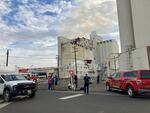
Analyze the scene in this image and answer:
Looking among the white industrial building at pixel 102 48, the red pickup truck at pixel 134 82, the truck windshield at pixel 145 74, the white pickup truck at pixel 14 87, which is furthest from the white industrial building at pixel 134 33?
the white industrial building at pixel 102 48

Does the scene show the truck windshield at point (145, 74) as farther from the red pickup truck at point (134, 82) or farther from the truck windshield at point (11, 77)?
the truck windshield at point (11, 77)

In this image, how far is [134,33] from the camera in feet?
136

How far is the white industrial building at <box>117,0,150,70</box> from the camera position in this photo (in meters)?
37.6

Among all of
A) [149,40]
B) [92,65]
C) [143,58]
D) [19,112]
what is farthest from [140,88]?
[92,65]

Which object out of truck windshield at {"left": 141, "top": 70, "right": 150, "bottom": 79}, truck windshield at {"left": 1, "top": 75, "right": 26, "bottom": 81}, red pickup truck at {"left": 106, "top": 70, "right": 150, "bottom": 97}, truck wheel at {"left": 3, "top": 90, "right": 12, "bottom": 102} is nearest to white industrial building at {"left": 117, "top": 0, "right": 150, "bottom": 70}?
red pickup truck at {"left": 106, "top": 70, "right": 150, "bottom": 97}

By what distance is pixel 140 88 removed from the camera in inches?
623

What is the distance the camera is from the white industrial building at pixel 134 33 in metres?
37.6

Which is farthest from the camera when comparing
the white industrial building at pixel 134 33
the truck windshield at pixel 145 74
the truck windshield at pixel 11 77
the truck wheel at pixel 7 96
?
the white industrial building at pixel 134 33

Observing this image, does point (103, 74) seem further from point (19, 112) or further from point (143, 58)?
point (19, 112)

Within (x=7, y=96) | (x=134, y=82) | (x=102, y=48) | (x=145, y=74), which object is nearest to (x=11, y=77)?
(x=7, y=96)

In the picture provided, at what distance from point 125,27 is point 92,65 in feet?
243

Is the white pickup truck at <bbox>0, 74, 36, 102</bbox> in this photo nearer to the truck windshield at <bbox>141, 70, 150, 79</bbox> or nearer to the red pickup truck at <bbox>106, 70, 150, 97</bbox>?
the red pickup truck at <bbox>106, 70, 150, 97</bbox>

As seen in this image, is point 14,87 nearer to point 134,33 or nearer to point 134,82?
point 134,82

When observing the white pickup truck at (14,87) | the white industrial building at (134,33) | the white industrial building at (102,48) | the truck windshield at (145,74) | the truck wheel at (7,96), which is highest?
the white industrial building at (102,48)
